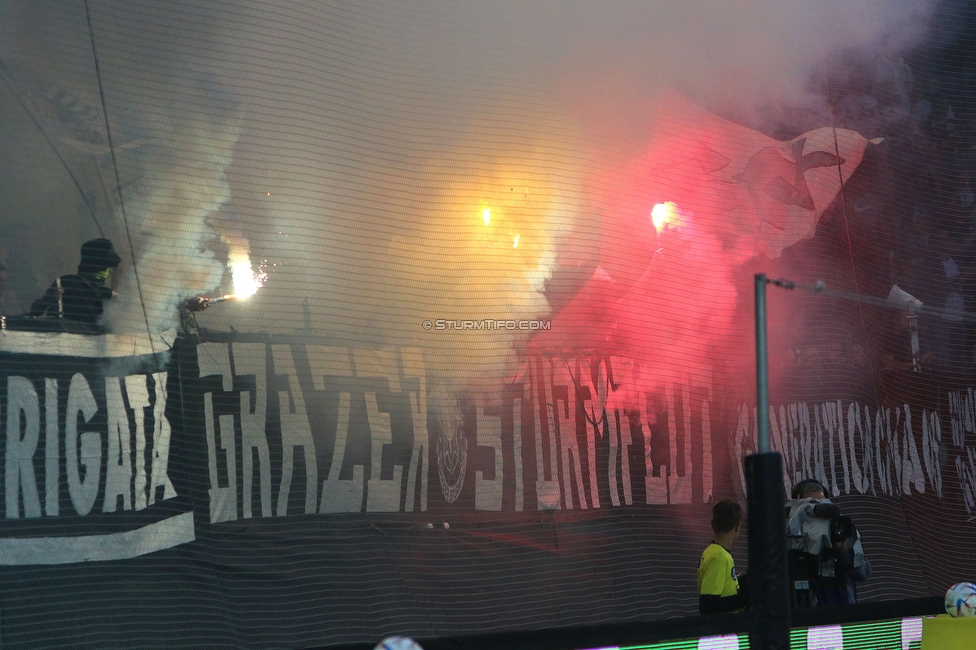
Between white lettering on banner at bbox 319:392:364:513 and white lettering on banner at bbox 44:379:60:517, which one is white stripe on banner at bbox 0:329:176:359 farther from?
white lettering on banner at bbox 319:392:364:513

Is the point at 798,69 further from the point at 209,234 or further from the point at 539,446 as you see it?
the point at 209,234

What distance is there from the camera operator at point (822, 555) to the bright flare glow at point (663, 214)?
2225 mm

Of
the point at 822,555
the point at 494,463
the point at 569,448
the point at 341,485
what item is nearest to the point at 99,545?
the point at 341,485

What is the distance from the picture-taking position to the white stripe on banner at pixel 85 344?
3951 mm

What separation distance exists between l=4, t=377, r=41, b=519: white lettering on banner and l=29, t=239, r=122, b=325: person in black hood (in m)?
0.37

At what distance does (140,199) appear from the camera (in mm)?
4504

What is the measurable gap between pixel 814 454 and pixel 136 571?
4.05m

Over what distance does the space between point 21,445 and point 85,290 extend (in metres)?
0.77

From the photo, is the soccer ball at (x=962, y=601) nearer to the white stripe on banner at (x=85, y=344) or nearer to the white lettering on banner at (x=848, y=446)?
the white lettering on banner at (x=848, y=446)

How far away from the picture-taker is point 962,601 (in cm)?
313

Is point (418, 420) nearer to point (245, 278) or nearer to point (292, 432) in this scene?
point (292, 432)

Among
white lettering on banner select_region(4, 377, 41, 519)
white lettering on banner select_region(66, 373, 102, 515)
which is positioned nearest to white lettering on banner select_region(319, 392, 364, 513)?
white lettering on banner select_region(66, 373, 102, 515)

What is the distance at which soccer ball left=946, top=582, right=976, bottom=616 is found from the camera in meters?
3.12

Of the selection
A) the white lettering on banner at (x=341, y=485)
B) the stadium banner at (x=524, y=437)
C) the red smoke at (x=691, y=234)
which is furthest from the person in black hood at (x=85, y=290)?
the red smoke at (x=691, y=234)
